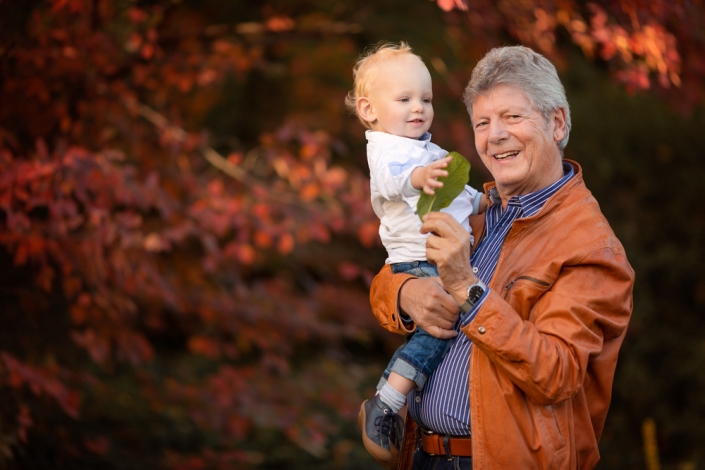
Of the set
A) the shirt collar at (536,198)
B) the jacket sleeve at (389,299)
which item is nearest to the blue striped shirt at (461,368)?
the shirt collar at (536,198)

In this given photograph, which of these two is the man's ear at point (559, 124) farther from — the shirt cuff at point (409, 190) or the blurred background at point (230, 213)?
the blurred background at point (230, 213)

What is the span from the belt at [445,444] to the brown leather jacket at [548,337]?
114 mm

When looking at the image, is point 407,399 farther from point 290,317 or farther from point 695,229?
point 695,229

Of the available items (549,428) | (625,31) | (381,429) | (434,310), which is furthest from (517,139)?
(625,31)

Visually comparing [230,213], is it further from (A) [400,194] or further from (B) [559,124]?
(B) [559,124]

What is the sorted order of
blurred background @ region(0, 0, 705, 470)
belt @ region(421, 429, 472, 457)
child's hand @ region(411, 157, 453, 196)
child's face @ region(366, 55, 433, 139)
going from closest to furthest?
child's hand @ region(411, 157, 453, 196) → belt @ region(421, 429, 472, 457) → child's face @ region(366, 55, 433, 139) → blurred background @ region(0, 0, 705, 470)

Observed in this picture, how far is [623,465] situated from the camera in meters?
4.94

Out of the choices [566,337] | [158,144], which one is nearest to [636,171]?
[158,144]

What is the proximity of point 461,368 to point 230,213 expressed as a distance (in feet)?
8.06

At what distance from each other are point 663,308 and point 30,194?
4.16 metres

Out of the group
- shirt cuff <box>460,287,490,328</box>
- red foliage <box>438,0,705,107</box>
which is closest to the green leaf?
shirt cuff <box>460,287,490,328</box>

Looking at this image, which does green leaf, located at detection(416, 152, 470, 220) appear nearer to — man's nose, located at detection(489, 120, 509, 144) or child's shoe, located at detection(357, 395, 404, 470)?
man's nose, located at detection(489, 120, 509, 144)

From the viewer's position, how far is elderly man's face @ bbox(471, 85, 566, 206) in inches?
87.9

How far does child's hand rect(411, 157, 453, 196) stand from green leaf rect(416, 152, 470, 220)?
18mm
